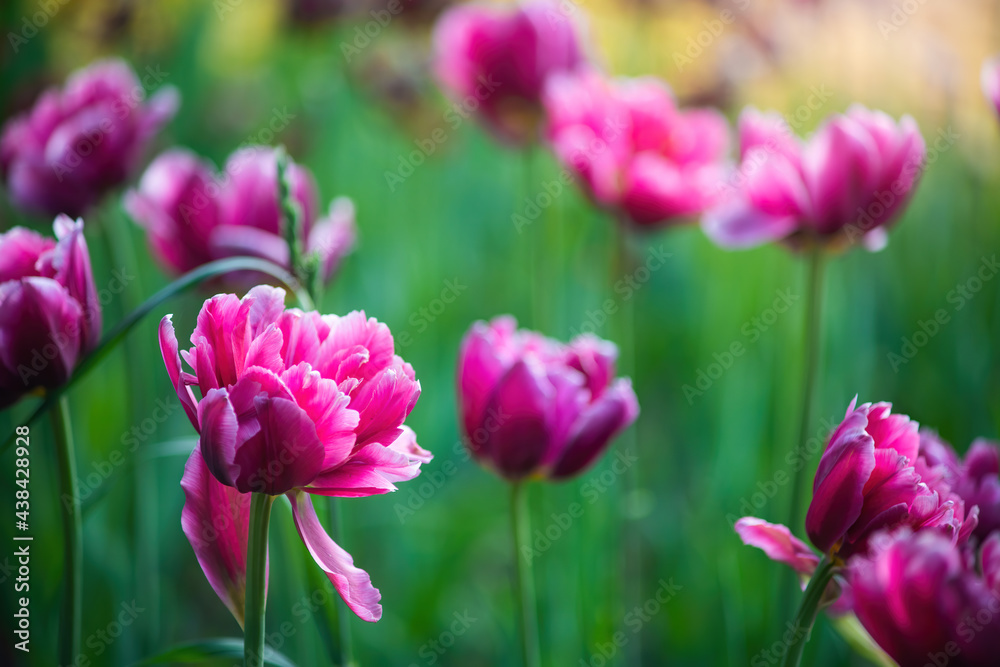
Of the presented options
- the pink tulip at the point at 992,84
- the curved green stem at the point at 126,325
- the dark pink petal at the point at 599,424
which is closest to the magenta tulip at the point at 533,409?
the dark pink petal at the point at 599,424

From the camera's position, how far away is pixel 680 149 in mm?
1039

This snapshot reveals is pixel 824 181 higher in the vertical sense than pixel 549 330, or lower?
higher

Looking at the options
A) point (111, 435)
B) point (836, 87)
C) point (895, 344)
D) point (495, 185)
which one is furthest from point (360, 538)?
point (836, 87)

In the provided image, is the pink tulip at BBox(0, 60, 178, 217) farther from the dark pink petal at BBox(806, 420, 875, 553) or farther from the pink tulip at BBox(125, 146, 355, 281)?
the dark pink petal at BBox(806, 420, 875, 553)

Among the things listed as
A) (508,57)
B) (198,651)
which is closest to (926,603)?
(198,651)

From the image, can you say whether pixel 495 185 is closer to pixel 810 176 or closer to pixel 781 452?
pixel 781 452

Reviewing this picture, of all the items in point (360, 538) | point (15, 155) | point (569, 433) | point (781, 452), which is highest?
point (15, 155)

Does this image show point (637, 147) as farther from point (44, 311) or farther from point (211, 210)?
point (44, 311)

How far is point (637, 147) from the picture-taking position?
3.43 feet

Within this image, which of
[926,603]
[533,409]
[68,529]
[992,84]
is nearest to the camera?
[926,603]

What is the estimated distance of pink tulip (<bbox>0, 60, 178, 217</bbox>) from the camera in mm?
785

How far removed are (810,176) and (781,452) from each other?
17.0 inches

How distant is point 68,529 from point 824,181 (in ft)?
2.19

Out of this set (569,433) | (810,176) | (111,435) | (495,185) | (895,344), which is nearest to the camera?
(569,433)
